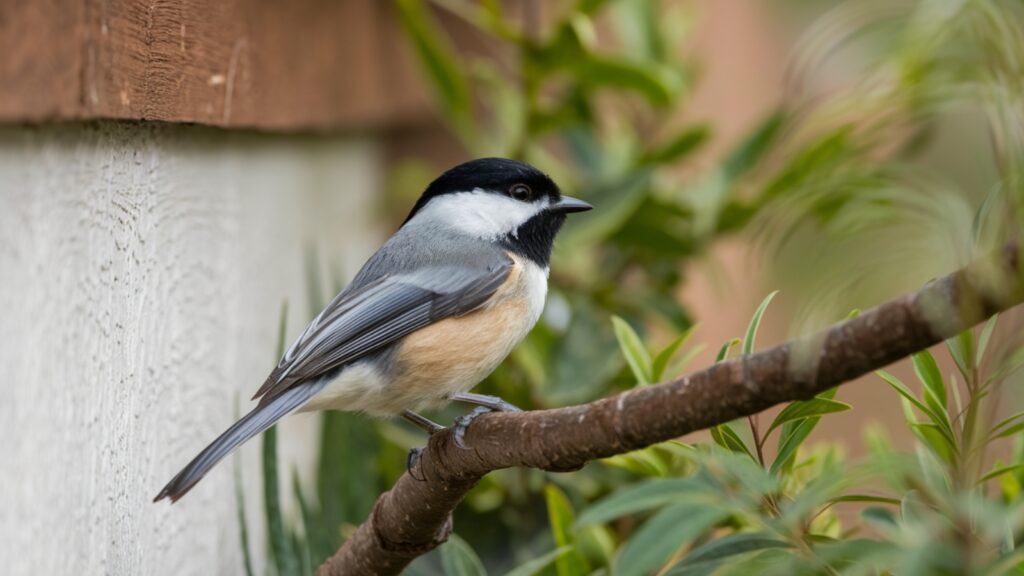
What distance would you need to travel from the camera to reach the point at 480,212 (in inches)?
87.7

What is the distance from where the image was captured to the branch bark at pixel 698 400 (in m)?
0.95

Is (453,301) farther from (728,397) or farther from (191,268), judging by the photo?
(728,397)

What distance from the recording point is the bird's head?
214 cm

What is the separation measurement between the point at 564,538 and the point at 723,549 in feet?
1.77

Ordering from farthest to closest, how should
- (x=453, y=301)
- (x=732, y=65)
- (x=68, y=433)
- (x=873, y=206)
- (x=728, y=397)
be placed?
(x=732, y=65) → (x=453, y=301) → (x=68, y=433) → (x=873, y=206) → (x=728, y=397)

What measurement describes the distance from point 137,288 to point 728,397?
845 millimetres

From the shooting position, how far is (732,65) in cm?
473

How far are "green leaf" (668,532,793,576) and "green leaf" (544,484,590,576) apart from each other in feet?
1.16

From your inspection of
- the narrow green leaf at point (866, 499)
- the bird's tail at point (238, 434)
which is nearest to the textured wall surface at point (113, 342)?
the bird's tail at point (238, 434)

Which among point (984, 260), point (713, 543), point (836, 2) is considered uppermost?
point (836, 2)

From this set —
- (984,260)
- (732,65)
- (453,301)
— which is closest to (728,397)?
(984,260)

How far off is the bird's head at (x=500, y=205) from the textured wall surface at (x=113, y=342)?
0.41 meters

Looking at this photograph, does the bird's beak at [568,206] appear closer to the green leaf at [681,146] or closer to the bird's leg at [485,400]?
the bird's leg at [485,400]

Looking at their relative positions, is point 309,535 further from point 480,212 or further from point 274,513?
point 480,212
